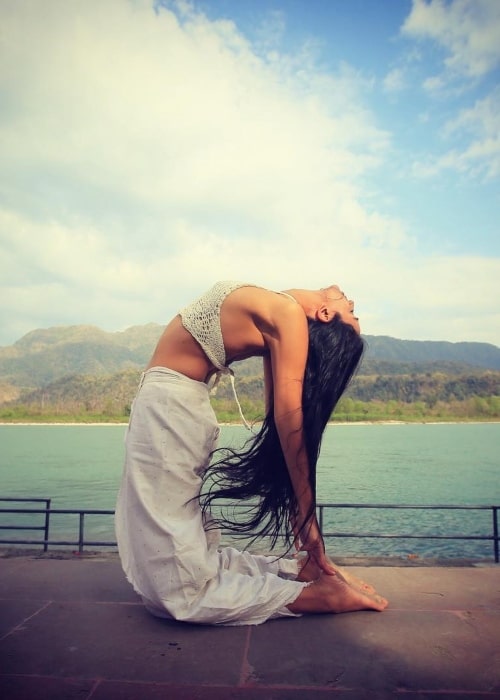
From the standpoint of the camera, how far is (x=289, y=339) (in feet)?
7.36

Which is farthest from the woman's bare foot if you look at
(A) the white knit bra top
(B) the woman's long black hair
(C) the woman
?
(A) the white knit bra top

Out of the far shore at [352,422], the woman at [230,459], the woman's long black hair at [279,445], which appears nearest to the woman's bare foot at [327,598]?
the woman at [230,459]

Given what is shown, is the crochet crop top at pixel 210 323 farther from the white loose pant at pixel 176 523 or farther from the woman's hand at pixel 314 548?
the woman's hand at pixel 314 548

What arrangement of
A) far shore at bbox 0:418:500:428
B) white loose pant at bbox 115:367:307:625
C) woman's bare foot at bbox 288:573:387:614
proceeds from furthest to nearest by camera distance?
far shore at bbox 0:418:500:428
woman's bare foot at bbox 288:573:387:614
white loose pant at bbox 115:367:307:625

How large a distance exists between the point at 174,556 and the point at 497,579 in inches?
71.7

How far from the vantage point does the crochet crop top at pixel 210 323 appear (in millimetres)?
2303

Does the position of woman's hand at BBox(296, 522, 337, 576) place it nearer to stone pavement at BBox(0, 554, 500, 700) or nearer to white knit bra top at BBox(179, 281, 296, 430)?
stone pavement at BBox(0, 554, 500, 700)

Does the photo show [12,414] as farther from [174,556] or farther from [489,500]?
[174,556]

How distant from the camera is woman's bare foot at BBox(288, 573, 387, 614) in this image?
7.85ft

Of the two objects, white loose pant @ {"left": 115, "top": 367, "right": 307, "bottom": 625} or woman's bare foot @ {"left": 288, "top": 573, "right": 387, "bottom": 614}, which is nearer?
white loose pant @ {"left": 115, "top": 367, "right": 307, "bottom": 625}

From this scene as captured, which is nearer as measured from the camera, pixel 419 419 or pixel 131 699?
pixel 131 699

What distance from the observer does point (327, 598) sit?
2406mm

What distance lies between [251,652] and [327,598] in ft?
1.48

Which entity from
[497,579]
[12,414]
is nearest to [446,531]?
[497,579]
